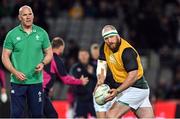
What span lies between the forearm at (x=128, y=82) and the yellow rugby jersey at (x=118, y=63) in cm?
30

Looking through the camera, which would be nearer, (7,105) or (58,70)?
(58,70)

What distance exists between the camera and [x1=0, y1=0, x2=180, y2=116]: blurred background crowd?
21.8m

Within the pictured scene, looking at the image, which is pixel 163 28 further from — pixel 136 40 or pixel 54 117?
pixel 54 117

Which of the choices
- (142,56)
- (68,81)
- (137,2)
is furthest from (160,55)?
(68,81)

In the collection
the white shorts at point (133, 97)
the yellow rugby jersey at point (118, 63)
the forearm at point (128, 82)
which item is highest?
the yellow rugby jersey at point (118, 63)

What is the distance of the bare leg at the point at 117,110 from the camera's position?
488 inches

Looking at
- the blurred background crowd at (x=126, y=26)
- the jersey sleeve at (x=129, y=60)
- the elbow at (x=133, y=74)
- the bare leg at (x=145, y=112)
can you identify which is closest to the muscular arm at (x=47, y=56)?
the jersey sleeve at (x=129, y=60)

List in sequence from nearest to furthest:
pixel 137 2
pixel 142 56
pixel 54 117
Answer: pixel 54 117, pixel 142 56, pixel 137 2

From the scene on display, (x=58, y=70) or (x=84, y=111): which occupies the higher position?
(x=58, y=70)

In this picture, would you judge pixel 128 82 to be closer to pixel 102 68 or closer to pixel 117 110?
pixel 117 110

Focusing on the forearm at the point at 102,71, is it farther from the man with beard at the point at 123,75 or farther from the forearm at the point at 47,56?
the forearm at the point at 47,56

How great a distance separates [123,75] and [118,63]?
260mm

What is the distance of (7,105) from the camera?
59.0ft

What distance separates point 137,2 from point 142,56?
2495 millimetres
